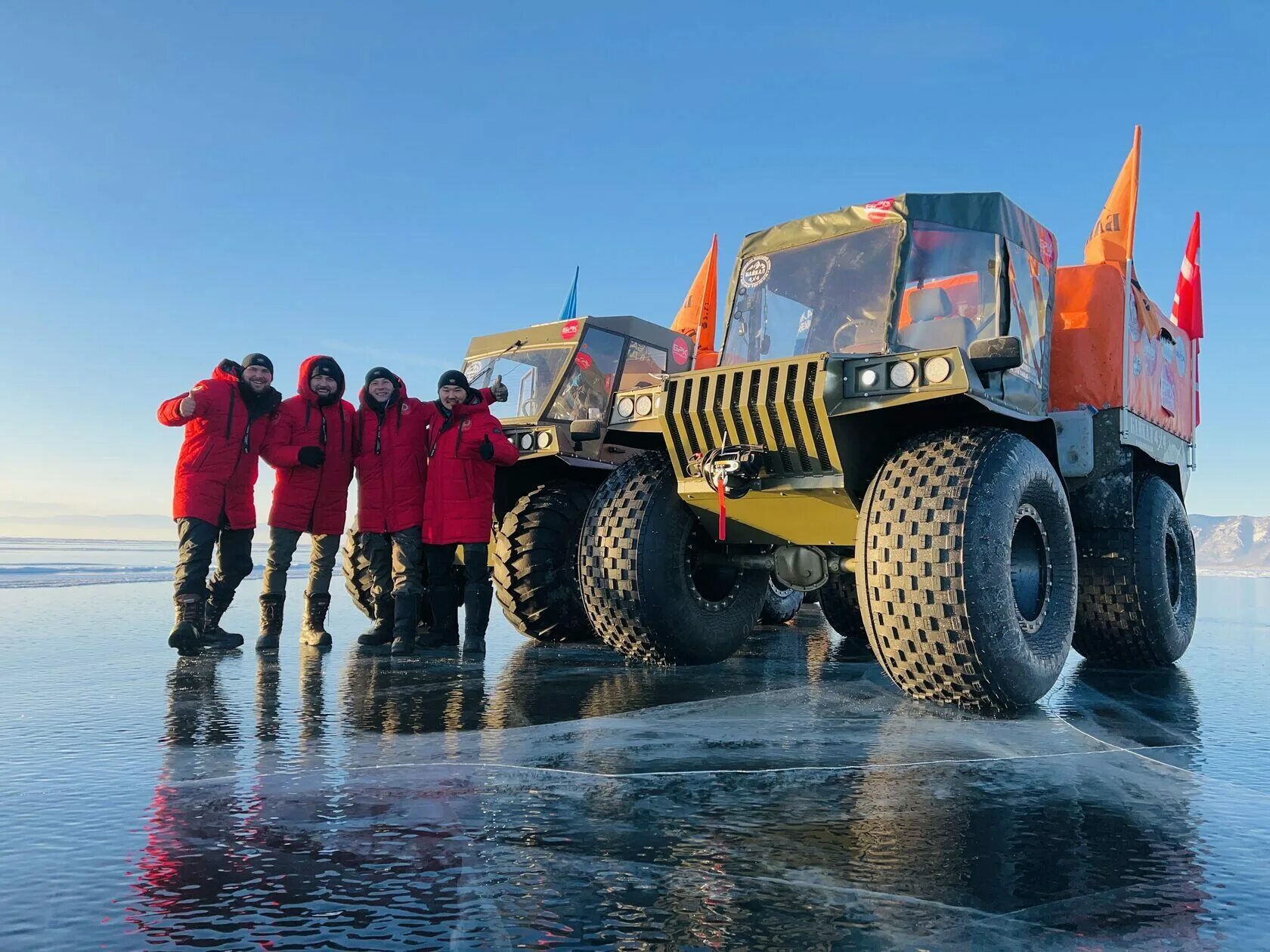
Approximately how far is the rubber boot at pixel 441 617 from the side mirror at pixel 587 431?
4.81ft

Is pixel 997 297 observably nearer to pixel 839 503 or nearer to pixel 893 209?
pixel 893 209

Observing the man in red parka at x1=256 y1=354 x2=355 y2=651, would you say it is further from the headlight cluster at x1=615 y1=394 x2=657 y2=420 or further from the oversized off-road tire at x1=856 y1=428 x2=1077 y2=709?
the oversized off-road tire at x1=856 y1=428 x2=1077 y2=709

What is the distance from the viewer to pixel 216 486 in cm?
610

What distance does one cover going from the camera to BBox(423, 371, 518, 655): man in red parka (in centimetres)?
599

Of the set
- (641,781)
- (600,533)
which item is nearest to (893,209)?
(600,533)

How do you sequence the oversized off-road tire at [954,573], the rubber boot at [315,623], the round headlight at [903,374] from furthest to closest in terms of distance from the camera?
the rubber boot at [315,623] → the round headlight at [903,374] → the oversized off-road tire at [954,573]

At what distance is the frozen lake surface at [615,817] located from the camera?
1790 millimetres

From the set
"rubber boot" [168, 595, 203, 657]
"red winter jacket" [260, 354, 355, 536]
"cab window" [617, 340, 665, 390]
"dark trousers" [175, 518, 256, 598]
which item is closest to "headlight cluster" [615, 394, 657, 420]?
A: "cab window" [617, 340, 665, 390]

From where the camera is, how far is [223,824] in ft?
7.65

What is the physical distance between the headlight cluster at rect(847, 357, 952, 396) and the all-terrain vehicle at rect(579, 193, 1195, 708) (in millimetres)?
11

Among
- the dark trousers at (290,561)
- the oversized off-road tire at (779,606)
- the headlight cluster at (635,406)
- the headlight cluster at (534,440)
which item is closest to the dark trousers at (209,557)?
the dark trousers at (290,561)

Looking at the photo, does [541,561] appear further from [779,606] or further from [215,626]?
[779,606]

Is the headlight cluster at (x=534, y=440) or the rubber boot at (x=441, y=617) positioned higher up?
the headlight cluster at (x=534, y=440)

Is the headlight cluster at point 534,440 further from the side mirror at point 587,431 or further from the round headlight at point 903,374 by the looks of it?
the round headlight at point 903,374
